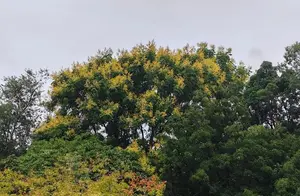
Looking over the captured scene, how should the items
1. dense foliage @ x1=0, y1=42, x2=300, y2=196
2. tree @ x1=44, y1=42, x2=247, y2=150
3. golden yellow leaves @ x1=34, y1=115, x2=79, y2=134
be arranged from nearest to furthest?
1. dense foliage @ x1=0, y1=42, x2=300, y2=196
2. tree @ x1=44, y1=42, x2=247, y2=150
3. golden yellow leaves @ x1=34, y1=115, x2=79, y2=134

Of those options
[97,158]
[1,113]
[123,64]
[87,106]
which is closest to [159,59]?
[123,64]

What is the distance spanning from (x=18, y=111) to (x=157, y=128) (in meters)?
6.48

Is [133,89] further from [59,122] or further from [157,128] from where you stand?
[59,122]

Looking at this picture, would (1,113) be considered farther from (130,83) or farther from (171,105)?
(171,105)

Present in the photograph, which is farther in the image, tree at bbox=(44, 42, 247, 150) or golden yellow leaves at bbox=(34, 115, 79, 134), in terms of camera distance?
golden yellow leaves at bbox=(34, 115, 79, 134)

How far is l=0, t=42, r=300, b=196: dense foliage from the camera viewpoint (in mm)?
12812

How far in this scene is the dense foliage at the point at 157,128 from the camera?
12.8 metres

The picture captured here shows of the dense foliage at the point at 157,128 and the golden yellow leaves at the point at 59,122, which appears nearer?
the dense foliage at the point at 157,128

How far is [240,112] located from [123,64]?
482 centimetres

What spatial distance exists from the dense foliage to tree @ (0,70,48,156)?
41mm

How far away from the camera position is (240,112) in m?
14.2

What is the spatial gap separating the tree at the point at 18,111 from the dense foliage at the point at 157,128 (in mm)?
41

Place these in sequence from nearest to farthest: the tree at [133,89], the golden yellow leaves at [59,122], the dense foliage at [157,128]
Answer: the dense foliage at [157,128] → the tree at [133,89] → the golden yellow leaves at [59,122]

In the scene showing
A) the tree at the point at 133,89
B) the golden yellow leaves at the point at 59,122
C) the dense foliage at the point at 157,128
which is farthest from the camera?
the golden yellow leaves at the point at 59,122
